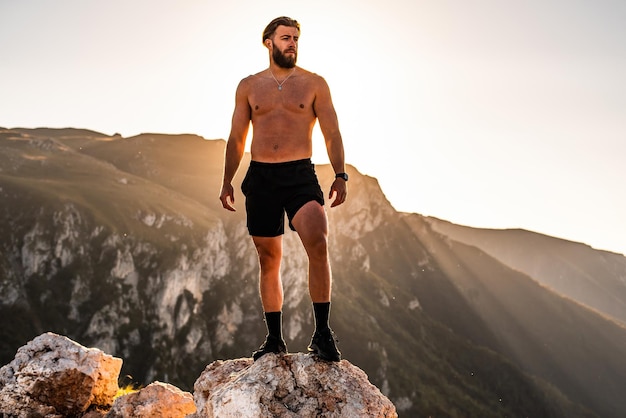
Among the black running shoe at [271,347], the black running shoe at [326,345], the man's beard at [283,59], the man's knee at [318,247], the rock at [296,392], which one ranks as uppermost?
the man's beard at [283,59]

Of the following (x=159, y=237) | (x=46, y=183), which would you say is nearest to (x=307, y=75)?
(x=159, y=237)

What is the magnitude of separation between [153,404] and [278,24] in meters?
7.23

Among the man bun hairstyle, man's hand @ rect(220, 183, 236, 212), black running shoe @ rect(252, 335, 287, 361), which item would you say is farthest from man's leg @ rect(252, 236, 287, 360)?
the man bun hairstyle

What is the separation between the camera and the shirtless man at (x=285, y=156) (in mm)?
6707

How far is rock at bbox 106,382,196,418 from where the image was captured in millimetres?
9289

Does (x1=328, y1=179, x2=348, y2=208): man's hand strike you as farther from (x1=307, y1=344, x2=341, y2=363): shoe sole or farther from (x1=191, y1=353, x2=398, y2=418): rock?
(x1=191, y1=353, x2=398, y2=418): rock

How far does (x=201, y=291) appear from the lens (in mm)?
182750

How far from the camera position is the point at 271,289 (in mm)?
7387

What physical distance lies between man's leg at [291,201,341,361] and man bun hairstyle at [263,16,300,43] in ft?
8.50

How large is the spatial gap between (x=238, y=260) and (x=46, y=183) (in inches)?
2939

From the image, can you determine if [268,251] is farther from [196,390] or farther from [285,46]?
[196,390]

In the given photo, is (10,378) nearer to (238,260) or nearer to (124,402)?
(124,402)

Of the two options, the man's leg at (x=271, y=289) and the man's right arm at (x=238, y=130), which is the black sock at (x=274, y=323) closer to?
the man's leg at (x=271, y=289)

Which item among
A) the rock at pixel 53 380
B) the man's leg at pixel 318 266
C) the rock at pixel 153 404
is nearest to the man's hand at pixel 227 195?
the man's leg at pixel 318 266
